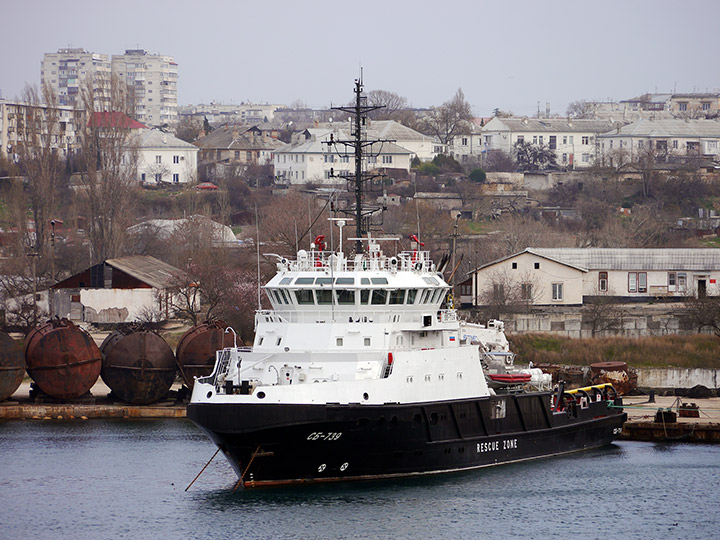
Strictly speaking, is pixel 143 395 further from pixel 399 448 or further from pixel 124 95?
pixel 124 95

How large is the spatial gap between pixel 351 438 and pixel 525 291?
34.1m

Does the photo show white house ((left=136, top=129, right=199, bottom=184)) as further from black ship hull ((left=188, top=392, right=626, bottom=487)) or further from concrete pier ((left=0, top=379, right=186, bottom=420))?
black ship hull ((left=188, top=392, right=626, bottom=487))

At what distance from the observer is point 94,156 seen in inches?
3430

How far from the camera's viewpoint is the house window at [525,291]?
223 feet

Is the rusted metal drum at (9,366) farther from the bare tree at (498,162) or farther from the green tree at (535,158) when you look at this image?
the green tree at (535,158)

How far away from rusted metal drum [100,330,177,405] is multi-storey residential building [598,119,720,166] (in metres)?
91.7

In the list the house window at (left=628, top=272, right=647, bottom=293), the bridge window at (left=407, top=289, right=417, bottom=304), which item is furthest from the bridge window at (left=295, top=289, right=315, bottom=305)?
the house window at (left=628, top=272, right=647, bottom=293)

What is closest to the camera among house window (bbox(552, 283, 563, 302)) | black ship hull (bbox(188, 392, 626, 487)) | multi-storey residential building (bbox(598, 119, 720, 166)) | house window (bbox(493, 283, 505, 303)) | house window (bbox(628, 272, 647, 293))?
black ship hull (bbox(188, 392, 626, 487))

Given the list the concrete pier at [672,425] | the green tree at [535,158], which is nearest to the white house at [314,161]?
the green tree at [535,158]

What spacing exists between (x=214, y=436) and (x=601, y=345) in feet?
96.5

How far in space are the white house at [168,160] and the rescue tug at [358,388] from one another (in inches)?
3715

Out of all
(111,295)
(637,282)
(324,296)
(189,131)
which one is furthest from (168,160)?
(324,296)

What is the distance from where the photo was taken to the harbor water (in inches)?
1287

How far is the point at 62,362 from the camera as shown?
167ft
